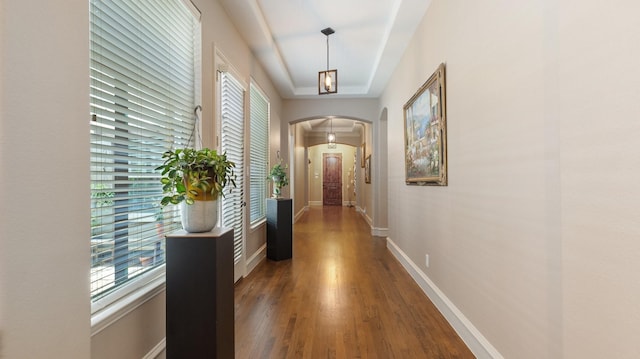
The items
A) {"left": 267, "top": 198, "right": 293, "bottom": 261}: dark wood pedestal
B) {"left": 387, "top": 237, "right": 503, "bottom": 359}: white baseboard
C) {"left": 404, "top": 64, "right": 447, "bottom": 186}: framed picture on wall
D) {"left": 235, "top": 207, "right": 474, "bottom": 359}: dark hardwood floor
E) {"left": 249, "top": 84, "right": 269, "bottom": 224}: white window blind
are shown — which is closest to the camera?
{"left": 387, "top": 237, "right": 503, "bottom": 359}: white baseboard

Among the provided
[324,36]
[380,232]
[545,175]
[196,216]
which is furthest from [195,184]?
[380,232]

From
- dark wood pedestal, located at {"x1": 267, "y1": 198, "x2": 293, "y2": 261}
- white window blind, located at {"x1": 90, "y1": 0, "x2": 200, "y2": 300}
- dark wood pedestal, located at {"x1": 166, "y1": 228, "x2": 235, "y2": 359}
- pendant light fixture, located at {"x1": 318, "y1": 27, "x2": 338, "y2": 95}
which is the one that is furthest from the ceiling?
dark wood pedestal, located at {"x1": 166, "y1": 228, "x2": 235, "y2": 359}

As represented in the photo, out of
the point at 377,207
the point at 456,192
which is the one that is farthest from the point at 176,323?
the point at 377,207

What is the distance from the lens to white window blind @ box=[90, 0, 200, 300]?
1440 mm

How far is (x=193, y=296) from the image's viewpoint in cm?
163

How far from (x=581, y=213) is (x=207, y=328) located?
1.75 metres

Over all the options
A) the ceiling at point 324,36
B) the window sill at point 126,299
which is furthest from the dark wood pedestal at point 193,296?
the ceiling at point 324,36

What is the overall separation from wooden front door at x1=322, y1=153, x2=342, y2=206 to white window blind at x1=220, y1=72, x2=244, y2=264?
10.00 metres

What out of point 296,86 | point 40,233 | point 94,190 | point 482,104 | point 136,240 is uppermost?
point 296,86

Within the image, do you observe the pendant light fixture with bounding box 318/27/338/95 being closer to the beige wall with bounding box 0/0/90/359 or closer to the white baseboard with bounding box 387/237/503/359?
the white baseboard with bounding box 387/237/503/359

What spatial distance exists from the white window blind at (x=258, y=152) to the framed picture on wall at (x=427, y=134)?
201cm

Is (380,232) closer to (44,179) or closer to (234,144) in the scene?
(234,144)

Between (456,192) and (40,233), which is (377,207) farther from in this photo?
(40,233)

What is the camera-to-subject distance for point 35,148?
99cm
